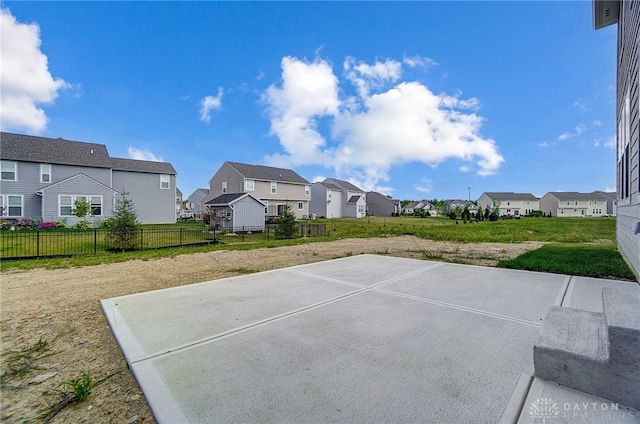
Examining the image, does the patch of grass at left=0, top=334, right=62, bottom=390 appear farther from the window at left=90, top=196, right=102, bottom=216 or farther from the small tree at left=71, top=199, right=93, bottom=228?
the window at left=90, top=196, right=102, bottom=216

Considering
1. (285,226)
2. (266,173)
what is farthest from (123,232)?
(266,173)

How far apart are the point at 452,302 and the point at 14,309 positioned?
6.61 m

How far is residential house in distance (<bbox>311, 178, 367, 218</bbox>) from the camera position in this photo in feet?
136

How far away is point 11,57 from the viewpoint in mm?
6984

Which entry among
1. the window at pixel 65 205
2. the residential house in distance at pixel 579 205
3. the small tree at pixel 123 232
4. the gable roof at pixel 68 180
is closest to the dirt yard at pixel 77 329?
the small tree at pixel 123 232

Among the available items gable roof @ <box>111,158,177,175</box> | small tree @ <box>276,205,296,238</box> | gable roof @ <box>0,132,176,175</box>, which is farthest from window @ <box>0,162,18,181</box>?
small tree @ <box>276,205,296,238</box>

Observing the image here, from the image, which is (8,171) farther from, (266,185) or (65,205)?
(266,185)

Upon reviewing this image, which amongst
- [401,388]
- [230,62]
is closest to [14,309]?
[401,388]

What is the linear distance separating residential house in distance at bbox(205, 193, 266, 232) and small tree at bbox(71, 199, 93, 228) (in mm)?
8059

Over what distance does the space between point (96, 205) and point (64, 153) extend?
4.89 meters

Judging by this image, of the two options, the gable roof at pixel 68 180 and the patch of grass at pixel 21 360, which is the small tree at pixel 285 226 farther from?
the gable roof at pixel 68 180

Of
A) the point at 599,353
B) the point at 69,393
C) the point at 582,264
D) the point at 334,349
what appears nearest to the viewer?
the point at 599,353

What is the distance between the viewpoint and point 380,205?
5584 cm

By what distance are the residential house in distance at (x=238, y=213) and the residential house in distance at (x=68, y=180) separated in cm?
575
